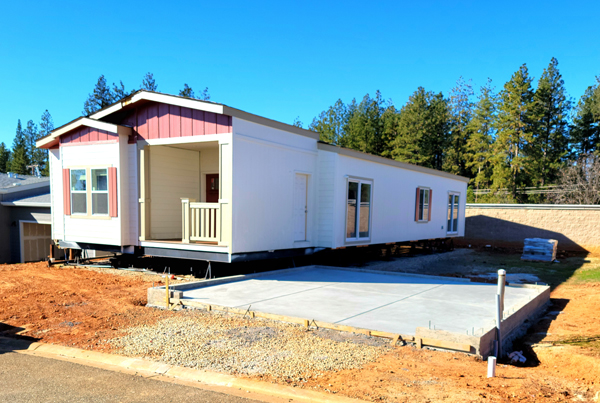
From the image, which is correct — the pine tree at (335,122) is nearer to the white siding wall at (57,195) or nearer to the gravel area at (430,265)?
the gravel area at (430,265)

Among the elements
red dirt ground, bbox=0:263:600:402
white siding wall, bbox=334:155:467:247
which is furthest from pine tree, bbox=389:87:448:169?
red dirt ground, bbox=0:263:600:402

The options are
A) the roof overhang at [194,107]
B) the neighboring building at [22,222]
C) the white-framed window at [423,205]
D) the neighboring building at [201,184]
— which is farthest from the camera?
the neighboring building at [22,222]

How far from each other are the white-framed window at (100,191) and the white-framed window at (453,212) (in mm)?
13523

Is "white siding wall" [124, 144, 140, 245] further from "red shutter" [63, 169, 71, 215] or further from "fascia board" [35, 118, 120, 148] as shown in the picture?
"red shutter" [63, 169, 71, 215]

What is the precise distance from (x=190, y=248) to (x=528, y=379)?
22.3ft

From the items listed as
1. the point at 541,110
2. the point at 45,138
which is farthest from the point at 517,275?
the point at 541,110

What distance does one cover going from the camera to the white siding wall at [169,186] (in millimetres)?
10609

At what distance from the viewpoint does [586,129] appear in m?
32.5

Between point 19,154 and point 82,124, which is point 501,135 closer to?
point 82,124

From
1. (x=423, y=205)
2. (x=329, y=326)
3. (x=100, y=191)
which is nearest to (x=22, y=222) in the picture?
(x=100, y=191)

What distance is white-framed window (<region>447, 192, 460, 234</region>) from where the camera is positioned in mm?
18266

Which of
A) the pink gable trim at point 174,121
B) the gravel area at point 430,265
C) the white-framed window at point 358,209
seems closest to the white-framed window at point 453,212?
the gravel area at point 430,265

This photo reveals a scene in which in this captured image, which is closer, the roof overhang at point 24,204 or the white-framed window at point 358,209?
the white-framed window at point 358,209

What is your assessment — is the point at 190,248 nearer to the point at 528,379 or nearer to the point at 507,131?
the point at 528,379
